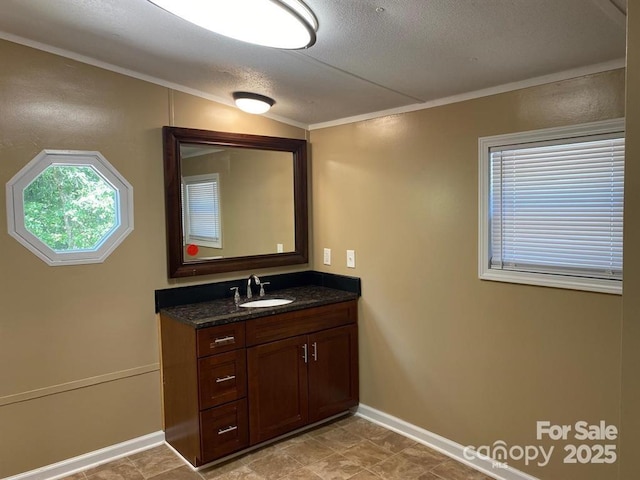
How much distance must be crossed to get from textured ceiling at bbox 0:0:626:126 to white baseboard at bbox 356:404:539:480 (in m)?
2.04

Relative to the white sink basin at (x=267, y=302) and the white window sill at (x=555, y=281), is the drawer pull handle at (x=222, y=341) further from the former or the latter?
the white window sill at (x=555, y=281)

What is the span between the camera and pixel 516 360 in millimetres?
2422

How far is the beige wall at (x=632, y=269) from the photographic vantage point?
1057mm

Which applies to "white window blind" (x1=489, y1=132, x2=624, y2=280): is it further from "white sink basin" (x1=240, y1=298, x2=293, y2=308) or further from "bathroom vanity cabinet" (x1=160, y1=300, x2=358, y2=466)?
"white sink basin" (x1=240, y1=298, x2=293, y2=308)

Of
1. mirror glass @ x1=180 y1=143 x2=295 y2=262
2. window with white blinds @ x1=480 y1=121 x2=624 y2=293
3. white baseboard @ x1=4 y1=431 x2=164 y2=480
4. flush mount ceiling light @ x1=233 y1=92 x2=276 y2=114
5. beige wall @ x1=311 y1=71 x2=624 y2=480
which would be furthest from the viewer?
mirror glass @ x1=180 y1=143 x2=295 y2=262

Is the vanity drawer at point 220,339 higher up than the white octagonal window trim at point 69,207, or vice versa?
the white octagonal window trim at point 69,207

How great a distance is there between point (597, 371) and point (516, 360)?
388 millimetres

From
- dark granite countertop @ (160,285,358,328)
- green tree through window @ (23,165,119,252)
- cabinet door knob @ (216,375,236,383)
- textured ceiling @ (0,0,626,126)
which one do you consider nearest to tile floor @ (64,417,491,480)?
cabinet door knob @ (216,375,236,383)

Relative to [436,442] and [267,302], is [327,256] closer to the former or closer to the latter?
[267,302]

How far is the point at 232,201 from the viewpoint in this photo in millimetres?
3219

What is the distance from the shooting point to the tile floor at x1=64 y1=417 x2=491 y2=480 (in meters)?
2.55

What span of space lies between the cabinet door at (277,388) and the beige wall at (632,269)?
1994mm

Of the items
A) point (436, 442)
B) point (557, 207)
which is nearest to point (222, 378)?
point (436, 442)

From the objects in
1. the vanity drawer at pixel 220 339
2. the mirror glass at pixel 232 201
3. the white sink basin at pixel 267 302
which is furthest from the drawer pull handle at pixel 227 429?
the mirror glass at pixel 232 201
